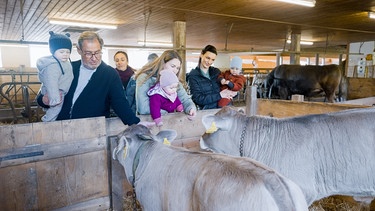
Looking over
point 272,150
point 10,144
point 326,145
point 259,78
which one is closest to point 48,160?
point 10,144

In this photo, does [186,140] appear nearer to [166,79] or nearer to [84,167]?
[166,79]

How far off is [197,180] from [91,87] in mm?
1303

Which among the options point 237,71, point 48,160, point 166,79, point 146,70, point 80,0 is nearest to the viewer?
point 48,160

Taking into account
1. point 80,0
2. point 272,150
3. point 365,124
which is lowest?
point 272,150

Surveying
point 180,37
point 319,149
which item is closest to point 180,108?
point 319,149

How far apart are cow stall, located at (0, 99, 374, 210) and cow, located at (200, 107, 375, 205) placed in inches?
36.7

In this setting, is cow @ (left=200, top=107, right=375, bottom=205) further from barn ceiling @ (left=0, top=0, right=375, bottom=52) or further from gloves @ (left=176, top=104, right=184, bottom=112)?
barn ceiling @ (left=0, top=0, right=375, bottom=52)

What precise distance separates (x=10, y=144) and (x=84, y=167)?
563 mm

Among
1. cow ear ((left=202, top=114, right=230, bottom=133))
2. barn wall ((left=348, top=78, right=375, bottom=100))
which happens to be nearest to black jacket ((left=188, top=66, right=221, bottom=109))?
cow ear ((left=202, top=114, right=230, bottom=133))

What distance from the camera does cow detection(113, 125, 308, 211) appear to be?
46.5 inches

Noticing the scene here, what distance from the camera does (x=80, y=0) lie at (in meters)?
6.14

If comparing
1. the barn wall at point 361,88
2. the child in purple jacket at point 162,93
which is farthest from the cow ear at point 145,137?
the barn wall at point 361,88

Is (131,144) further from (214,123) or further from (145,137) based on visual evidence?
(214,123)

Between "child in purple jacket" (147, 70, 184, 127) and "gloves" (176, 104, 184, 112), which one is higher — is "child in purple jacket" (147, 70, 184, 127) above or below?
above
